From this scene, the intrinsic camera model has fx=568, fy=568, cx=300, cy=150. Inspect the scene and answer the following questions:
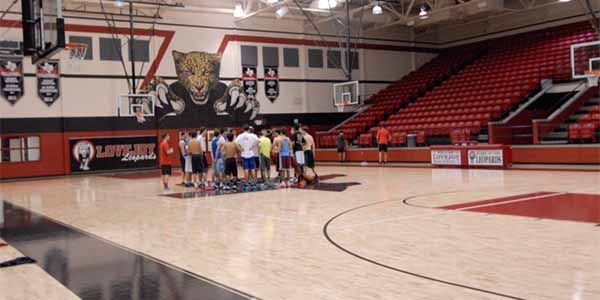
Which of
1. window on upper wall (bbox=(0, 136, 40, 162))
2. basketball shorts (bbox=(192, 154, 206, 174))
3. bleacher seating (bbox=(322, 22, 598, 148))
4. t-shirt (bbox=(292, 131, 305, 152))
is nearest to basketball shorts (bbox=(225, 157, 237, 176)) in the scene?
basketball shorts (bbox=(192, 154, 206, 174))

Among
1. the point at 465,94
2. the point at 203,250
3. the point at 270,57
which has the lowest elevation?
the point at 203,250

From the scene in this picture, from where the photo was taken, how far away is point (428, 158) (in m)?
21.5

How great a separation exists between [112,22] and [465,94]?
15.9 meters

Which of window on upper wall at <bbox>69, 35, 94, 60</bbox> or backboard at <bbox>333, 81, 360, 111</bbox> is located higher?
window on upper wall at <bbox>69, 35, 94, 60</bbox>

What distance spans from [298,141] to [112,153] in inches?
497

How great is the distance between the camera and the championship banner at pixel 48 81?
22703 millimetres

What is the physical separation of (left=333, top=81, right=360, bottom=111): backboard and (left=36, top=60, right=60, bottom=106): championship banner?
1193 cm

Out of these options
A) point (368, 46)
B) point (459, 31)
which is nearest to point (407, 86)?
point (368, 46)

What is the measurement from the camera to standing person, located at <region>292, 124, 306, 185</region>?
14.8 meters

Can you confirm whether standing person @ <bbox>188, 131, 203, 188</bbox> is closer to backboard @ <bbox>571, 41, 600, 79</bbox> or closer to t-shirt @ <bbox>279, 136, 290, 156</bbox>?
t-shirt @ <bbox>279, 136, 290, 156</bbox>

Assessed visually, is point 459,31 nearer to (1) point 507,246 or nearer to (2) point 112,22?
(2) point 112,22

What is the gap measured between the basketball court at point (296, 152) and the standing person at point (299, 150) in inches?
3.1

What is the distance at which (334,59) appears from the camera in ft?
99.4

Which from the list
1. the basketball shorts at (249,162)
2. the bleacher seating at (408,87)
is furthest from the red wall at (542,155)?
the basketball shorts at (249,162)
